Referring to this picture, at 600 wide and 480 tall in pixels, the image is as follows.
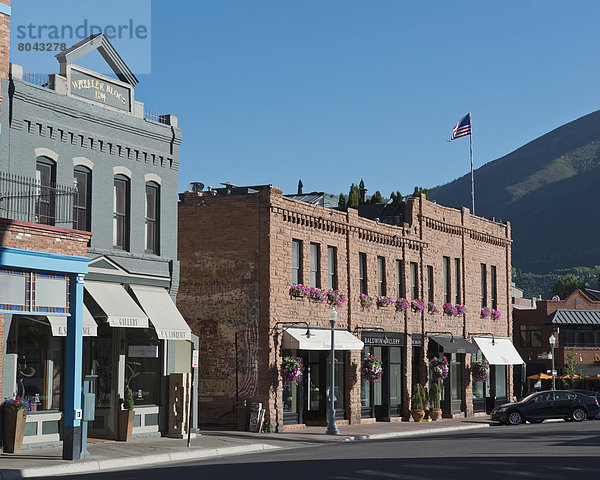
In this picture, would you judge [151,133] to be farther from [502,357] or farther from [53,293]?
[502,357]

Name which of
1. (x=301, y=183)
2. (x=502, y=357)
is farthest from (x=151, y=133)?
(x=301, y=183)

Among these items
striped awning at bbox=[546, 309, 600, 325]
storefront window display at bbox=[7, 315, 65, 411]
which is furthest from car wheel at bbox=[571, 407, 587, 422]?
striped awning at bbox=[546, 309, 600, 325]

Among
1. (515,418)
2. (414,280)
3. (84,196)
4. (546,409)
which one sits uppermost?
(84,196)

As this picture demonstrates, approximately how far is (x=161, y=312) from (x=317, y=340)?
8.43m

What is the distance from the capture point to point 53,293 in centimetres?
2217

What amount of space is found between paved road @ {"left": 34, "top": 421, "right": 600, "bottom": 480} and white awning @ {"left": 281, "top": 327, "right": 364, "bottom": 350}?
25.8ft

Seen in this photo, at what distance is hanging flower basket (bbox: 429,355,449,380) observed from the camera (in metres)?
43.3

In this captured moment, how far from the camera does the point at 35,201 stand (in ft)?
79.8

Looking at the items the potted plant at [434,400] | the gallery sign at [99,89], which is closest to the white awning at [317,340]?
the potted plant at [434,400]

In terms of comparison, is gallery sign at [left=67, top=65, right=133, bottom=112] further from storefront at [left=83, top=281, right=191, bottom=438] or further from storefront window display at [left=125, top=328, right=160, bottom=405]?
storefront window display at [left=125, top=328, right=160, bottom=405]

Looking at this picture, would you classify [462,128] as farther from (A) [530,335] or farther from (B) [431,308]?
(A) [530,335]

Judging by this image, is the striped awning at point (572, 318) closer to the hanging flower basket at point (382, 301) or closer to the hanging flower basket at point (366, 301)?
the hanging flower basket at point (382, 301)

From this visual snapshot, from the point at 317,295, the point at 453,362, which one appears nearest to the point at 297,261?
the point at 317,295

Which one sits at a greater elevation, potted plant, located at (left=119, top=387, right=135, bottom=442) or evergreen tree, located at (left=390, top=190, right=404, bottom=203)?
evergreen tree, located at (left=390, top=190, right=404, bottom=203)
